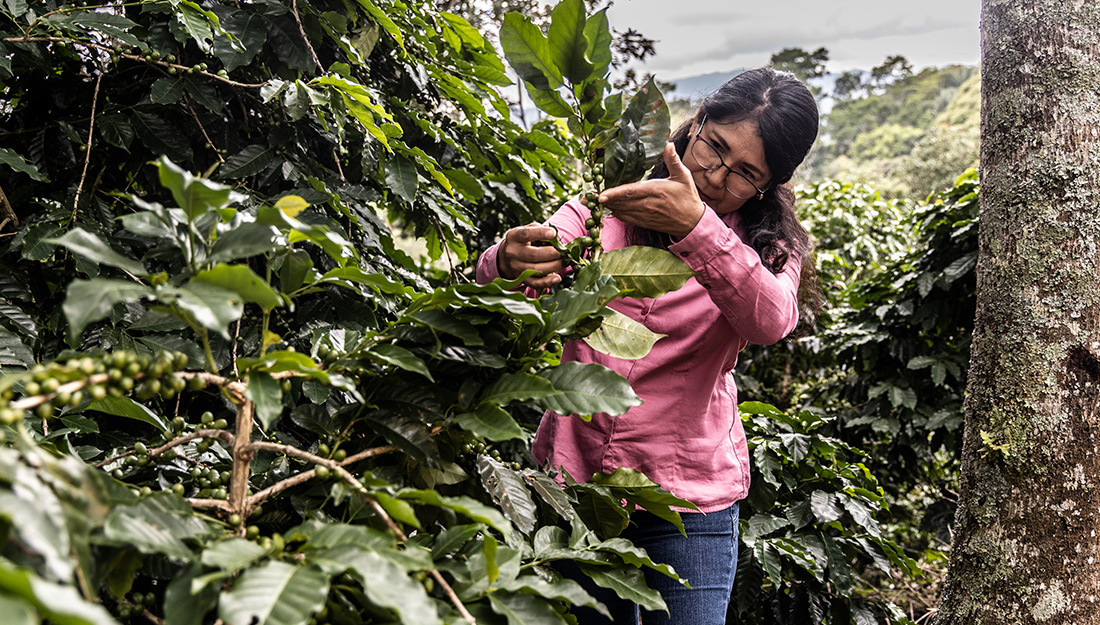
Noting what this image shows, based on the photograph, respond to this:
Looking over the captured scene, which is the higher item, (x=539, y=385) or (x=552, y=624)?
(x=539, y=385)

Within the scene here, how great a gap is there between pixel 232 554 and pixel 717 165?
3.69ft

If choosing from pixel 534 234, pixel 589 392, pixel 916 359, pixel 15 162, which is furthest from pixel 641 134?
pixel 916 359

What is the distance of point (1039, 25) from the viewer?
1901mm

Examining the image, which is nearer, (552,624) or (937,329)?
(552,624)

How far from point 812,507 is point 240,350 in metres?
1.60

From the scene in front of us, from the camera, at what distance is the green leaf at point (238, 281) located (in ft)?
1.93

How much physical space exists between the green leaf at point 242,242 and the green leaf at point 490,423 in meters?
0.30

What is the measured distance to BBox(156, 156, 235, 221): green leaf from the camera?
1.84 ft

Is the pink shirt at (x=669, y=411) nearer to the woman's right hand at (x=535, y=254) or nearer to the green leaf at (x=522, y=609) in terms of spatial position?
the woman's right hand at (x=535, y=254)

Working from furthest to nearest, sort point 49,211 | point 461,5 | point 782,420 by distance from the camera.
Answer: point 461,5 → point 782,420 → point 49,211

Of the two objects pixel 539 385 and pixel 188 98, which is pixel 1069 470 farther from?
pixel 188 98

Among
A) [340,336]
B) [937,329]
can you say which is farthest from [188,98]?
[937,329]

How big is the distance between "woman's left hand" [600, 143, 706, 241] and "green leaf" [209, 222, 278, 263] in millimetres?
476

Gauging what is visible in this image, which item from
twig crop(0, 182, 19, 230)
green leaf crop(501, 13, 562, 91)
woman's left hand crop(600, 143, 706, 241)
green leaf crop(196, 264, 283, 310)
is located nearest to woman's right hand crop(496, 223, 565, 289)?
woman's left hand crop(600, 143, 706, 241)
